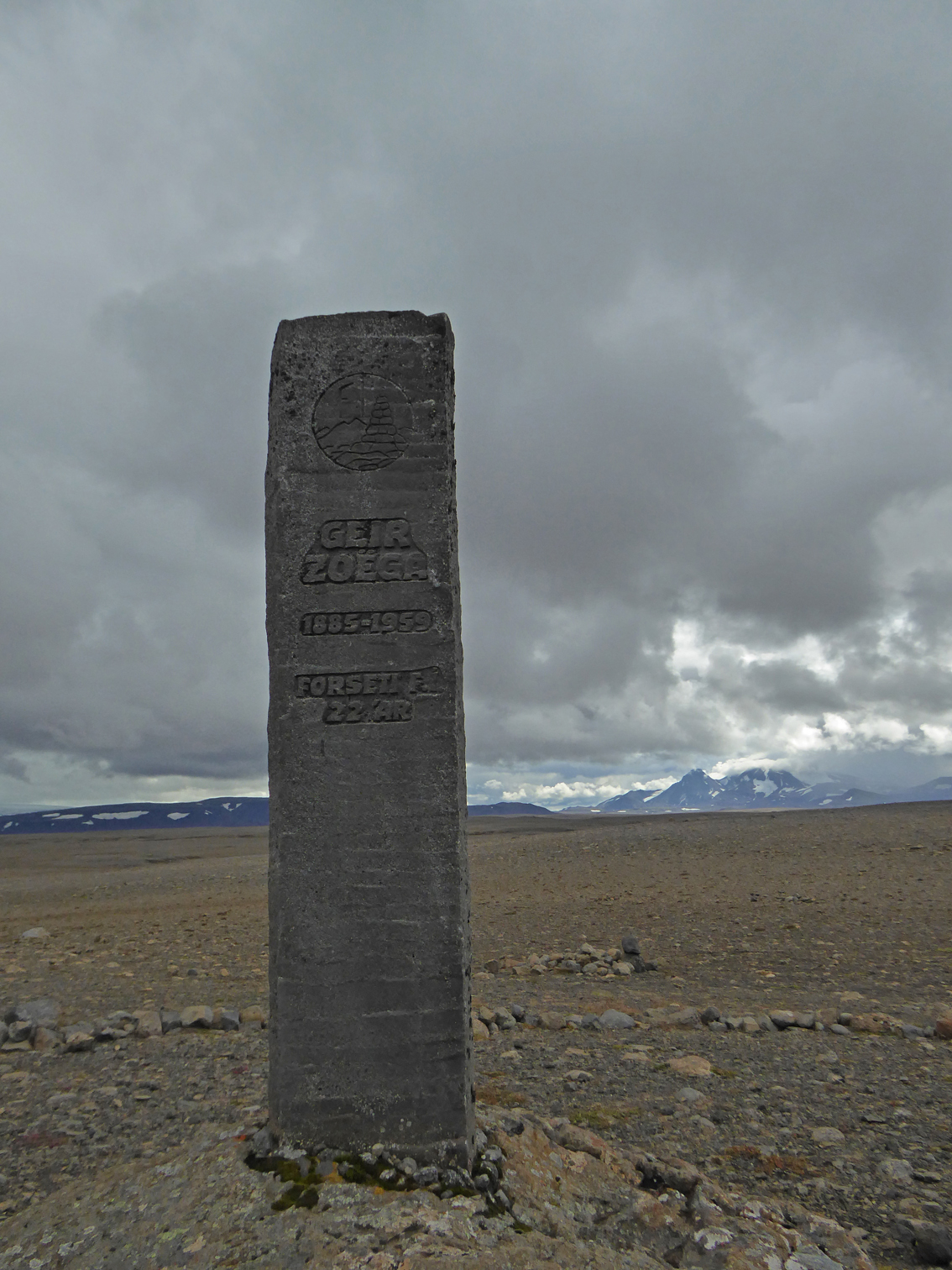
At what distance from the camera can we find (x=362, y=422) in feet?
13.7

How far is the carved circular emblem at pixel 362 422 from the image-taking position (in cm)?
412

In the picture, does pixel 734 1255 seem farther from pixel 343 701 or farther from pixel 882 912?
pixel 882 912

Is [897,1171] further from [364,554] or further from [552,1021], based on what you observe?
[364,554]

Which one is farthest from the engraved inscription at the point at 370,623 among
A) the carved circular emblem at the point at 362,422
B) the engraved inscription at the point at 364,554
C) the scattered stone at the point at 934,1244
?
the scattered stone at the point at 934,1244

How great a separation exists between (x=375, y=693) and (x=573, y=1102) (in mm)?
2820

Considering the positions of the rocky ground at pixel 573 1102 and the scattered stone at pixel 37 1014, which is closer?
the rocky ground at pixel 573 1102

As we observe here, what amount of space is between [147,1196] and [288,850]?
4.75 ft

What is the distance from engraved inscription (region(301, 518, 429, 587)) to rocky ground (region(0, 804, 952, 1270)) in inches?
105

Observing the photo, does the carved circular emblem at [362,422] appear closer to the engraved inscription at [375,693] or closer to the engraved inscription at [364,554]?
the engraved inscription at [364,554]

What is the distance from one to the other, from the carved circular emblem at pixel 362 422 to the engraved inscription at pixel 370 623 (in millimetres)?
767

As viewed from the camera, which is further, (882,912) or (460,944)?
(882,912)

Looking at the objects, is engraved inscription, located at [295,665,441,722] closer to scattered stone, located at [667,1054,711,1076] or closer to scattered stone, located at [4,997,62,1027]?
scattered stone, located at [667,1054,711,1076]

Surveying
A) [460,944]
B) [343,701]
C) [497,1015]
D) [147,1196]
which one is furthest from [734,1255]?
[497,1015]

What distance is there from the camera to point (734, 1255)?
306 cm
